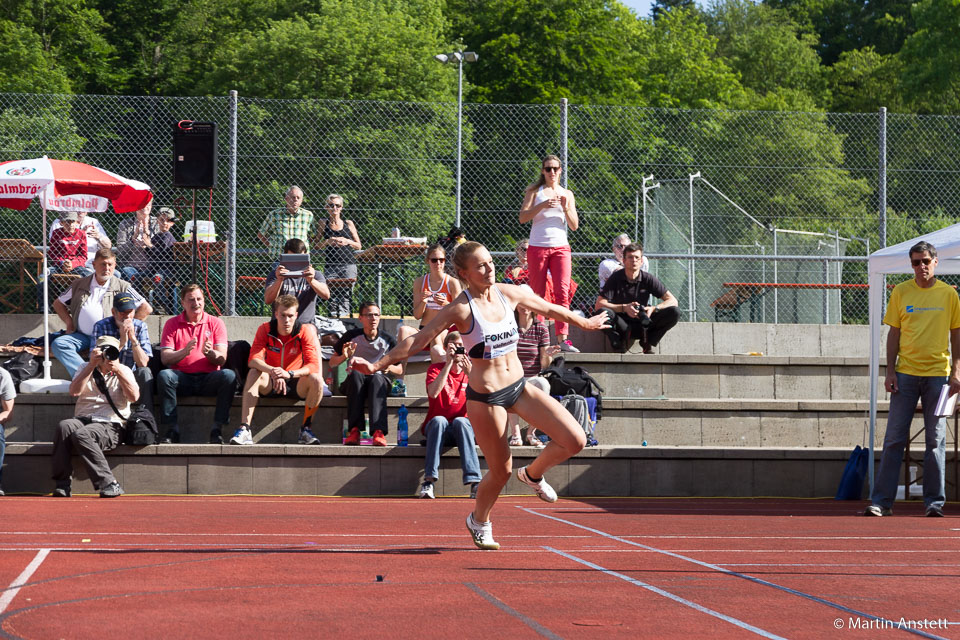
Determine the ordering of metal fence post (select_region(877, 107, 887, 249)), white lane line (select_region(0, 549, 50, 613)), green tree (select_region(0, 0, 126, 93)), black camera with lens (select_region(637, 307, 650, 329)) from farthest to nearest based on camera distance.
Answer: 1. green tree (select_region(0, 0, 126, 93))
2. metal fence post (select_region(877, 107, 887, 249))
3. black camera with lens (select_region(637, 307, 650, 329))
4. white lane line (select_region(0, 549, 50, 613))

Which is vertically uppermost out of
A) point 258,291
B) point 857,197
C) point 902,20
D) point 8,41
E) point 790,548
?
point 902,20

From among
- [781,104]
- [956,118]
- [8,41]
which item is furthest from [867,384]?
[781,104]

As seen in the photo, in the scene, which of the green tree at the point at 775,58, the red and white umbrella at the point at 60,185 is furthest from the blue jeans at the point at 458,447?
the green tree at the point at 775,58

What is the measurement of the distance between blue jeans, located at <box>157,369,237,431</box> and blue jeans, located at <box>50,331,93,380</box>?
1.23 meters

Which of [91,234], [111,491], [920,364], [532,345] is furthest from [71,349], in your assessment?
[920,364]

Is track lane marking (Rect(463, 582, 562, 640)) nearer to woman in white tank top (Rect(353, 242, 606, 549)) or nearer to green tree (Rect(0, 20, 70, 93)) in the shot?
woman in white tank top (Rect(353, 242, 606, 549))

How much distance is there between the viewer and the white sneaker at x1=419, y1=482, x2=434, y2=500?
12.9 meters

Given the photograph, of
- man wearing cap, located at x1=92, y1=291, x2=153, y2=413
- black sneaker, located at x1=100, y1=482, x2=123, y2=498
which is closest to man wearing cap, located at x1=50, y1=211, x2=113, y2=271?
man wearing cap, located at x1=92, y1=291, x2=153, y2=413

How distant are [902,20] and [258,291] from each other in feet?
214

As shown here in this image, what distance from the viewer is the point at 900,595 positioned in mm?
6996

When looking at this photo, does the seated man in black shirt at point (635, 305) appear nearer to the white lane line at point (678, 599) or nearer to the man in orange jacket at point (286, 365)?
the man in orange jacket at point (286, 365)

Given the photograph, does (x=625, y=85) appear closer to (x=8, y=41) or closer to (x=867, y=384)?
(x=8, y=41)

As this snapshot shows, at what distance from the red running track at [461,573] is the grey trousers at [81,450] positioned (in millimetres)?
591

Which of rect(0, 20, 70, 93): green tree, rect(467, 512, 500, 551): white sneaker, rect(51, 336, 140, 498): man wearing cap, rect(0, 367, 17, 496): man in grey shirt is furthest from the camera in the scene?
rect(0, 20, 70, 93): green tree
